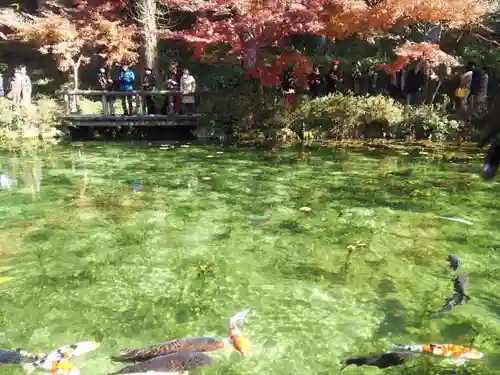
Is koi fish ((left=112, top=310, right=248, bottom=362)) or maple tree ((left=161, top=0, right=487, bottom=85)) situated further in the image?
maple tree ((left=161, top=0, right=487, bottom=85))

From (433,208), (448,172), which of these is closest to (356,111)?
(448,172)

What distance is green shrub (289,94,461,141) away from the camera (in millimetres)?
13727

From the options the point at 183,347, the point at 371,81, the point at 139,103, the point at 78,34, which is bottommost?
the point at 183,347

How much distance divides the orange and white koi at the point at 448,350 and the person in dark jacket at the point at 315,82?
11.2m

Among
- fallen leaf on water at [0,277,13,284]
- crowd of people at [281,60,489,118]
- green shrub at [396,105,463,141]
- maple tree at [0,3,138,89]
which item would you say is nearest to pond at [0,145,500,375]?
fallen leaf on water at [0,277,13,284]

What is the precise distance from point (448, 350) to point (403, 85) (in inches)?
506

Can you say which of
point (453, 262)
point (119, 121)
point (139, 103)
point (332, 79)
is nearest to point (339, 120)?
point (332, 79)

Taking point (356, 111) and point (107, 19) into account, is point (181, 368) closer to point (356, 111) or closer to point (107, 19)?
point (356, 111)

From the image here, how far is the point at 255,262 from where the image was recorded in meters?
5.88

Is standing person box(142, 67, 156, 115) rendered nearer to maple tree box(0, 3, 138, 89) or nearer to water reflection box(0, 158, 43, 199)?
maple tree box(0, 3, 138, 89)

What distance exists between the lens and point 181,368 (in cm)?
360

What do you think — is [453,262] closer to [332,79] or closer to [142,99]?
[332,79]

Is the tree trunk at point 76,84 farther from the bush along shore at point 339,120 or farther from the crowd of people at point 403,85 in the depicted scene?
the crowd of people at point 403,85

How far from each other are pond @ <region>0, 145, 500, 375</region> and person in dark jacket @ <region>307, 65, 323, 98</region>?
5020 millimetres
